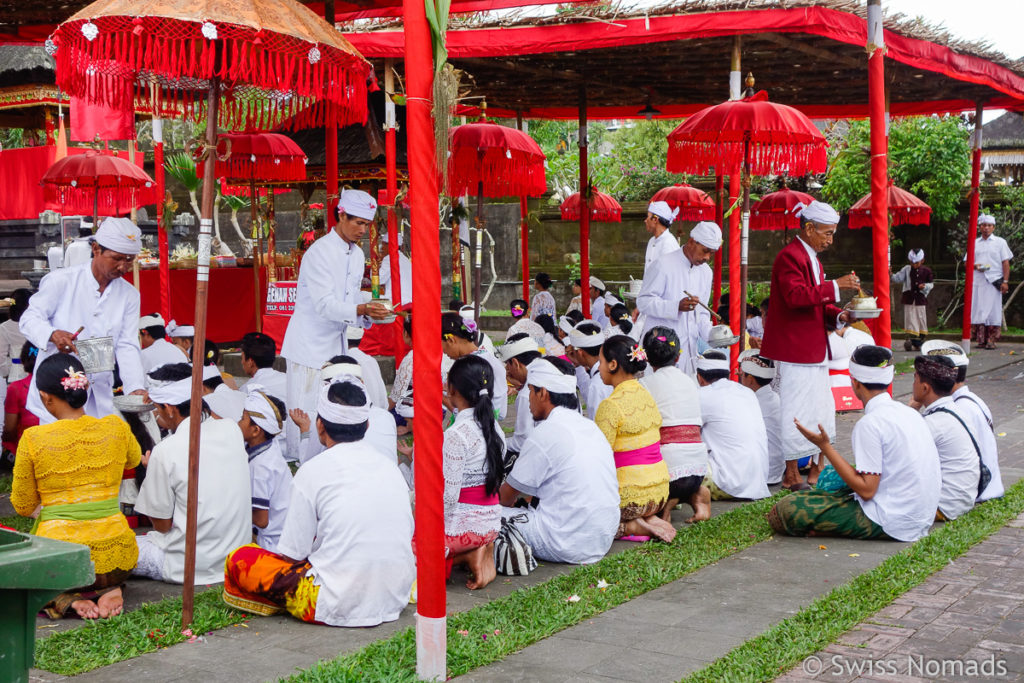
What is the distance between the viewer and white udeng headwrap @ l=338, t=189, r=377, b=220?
6.30 metres

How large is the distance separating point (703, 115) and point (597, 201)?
716 cm

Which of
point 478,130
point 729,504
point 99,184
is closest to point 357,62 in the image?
point 478,130

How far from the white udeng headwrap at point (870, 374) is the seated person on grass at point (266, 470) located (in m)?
3.17

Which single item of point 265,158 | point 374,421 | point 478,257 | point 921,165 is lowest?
point 374,421

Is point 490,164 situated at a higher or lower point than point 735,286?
higher

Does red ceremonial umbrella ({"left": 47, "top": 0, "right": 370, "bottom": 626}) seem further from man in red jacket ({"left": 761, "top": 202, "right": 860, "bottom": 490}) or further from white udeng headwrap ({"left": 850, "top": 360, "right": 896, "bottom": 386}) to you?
man in red jacket ({"left": 761, "top": 202, "right": 860, "bottom": 490})

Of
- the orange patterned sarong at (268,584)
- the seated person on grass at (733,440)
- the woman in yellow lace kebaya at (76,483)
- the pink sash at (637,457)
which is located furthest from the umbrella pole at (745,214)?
the woman in yellow lace kebaya at (76,483)

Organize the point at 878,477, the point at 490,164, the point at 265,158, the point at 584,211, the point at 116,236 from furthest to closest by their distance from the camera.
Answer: the point at 584,211, the point at 265,158, the point at 490,164, the point at 116,236, the point at 878,477

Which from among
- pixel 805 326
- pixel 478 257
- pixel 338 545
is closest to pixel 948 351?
pixel 805 326

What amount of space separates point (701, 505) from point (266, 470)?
266 cm

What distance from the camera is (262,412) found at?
5.29 meters

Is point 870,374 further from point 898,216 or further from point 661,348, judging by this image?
point 898,216

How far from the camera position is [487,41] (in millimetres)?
8352

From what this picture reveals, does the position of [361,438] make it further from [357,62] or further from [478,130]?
[478,130]
